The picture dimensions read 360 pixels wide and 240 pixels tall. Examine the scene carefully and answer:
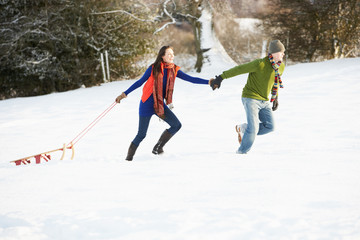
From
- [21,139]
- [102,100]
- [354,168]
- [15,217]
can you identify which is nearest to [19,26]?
[102,100]

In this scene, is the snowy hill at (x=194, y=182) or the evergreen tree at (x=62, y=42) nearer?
the snowy hill at (x=194, y=182)

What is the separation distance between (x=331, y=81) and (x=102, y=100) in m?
7.10

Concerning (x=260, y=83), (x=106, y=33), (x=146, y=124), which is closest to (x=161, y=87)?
(x=146, y=124)

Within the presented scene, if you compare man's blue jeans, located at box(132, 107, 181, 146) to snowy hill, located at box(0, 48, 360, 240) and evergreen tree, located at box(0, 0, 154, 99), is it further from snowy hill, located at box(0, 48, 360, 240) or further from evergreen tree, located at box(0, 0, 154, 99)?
evergreen tree, located at box(0, 0, 154, 99)

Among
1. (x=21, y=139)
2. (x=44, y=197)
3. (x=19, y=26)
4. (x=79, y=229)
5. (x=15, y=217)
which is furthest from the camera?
(x=19, y=26)

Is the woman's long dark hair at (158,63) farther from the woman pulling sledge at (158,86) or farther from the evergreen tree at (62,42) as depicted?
the evergreen tree at (62,42)

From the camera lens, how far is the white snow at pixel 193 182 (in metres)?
2.45

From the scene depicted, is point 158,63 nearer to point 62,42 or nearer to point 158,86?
point 158,86

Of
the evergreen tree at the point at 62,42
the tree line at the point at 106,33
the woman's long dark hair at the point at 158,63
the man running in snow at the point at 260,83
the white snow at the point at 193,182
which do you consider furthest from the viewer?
the tree line at the point at 106,33

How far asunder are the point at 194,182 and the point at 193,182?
1 centimetres

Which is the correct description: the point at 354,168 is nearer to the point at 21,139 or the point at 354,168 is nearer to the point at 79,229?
the point at 79,229

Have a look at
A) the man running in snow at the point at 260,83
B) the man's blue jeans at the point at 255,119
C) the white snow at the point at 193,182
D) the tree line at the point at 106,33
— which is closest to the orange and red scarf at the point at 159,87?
the man running in snow at the point at 260,83

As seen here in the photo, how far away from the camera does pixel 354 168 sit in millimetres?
3670

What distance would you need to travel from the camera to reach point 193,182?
3373 millimetres
